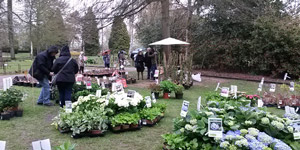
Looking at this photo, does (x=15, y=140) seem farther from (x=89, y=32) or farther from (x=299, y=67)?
(x=299, y=67)

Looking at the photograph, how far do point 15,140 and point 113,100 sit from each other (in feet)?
5.68

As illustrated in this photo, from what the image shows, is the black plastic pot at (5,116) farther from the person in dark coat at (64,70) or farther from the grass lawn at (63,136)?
the person in dark coat at (64,70)

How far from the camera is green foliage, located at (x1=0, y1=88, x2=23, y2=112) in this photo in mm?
4953

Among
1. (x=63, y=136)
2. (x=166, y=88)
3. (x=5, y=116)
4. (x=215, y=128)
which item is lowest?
(x=63, y=136)

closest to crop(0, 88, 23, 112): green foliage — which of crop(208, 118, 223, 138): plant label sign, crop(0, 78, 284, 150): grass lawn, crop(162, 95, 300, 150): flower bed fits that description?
crop(0, 78, 284, 150): grass lawn

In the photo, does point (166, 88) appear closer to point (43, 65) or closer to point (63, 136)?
point (43, 65)

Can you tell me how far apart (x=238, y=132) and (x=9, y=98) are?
15.0ft

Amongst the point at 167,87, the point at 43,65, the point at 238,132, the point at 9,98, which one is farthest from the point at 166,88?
the point at 238,132

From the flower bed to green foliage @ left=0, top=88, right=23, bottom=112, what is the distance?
12.0 ft

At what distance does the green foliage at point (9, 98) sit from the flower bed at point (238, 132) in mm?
3669

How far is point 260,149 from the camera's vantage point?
2.22 metres

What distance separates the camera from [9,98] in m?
4.95

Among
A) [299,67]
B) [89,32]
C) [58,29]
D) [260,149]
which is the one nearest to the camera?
[260,149]

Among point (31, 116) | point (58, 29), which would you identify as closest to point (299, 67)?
point (31, 116)
